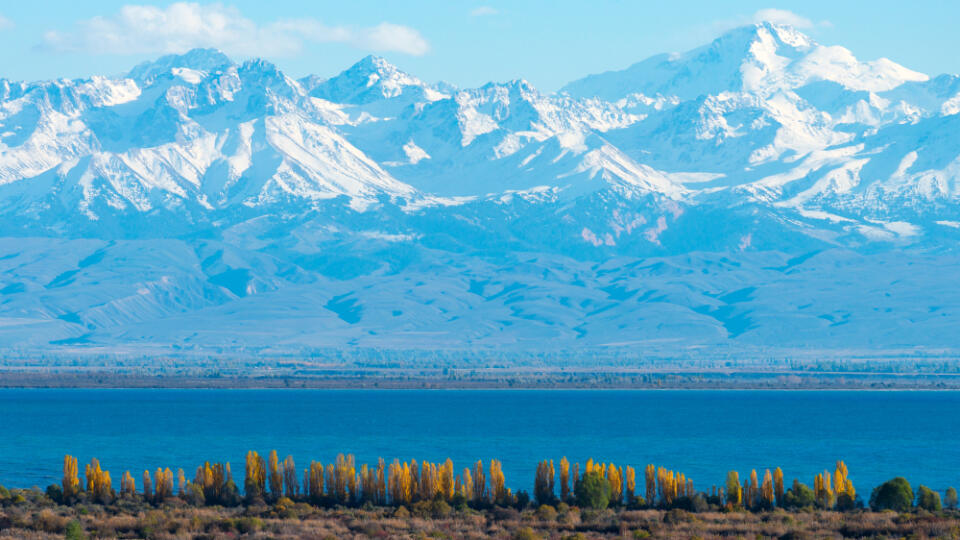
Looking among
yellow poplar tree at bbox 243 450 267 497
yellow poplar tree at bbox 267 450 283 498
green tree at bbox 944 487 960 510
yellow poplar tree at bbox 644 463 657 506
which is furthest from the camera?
yellow poplar tree at bbox 243 450 267 497

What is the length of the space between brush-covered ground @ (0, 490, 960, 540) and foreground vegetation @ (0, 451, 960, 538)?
0.08m

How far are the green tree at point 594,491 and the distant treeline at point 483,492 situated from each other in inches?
1.9

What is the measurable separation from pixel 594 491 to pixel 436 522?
1154cm

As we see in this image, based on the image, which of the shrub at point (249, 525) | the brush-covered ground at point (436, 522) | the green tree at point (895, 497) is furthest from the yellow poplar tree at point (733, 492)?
the shrub at point (249, 525)

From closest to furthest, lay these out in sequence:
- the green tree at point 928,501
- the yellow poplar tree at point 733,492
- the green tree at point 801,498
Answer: the green tree at point 928,501 < the green tree at point 801,498 < the yellow poplar tree at point 733,492

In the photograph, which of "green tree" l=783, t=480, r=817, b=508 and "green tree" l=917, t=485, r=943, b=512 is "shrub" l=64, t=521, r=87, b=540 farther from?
"green tree" l=917, t=485, r=943, b=512

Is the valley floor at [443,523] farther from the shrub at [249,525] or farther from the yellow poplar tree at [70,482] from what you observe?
the yellow poplar tree at [70,482]

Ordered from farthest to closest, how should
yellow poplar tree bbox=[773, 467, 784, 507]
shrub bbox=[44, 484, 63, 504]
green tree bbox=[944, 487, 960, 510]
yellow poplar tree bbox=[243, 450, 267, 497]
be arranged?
yellow poplar tree bbox=[243, 450, 267, 497], shrub bbox=[44, 484, 63, 504], green tree bbox=[944, 487, 960, 510], yellow poplar tree bbox=[773, 467, 784, 507]

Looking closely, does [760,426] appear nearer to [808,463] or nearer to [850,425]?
[850,425]

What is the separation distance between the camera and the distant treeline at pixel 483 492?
85.2 meters

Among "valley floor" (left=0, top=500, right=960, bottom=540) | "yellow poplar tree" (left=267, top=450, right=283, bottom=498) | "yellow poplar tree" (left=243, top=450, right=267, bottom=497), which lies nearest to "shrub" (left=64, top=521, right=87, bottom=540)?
"valley floor" (left=0, top=500, right=960, bottom=540)

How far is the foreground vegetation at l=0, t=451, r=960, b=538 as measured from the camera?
72.2m

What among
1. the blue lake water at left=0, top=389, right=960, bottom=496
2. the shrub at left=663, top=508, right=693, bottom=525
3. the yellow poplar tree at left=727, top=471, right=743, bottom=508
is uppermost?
the blue lake water at left=0, top=389, right=960, bottom=496

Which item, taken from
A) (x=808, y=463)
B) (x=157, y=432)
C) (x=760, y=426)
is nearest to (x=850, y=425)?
(x=760, y=426)
